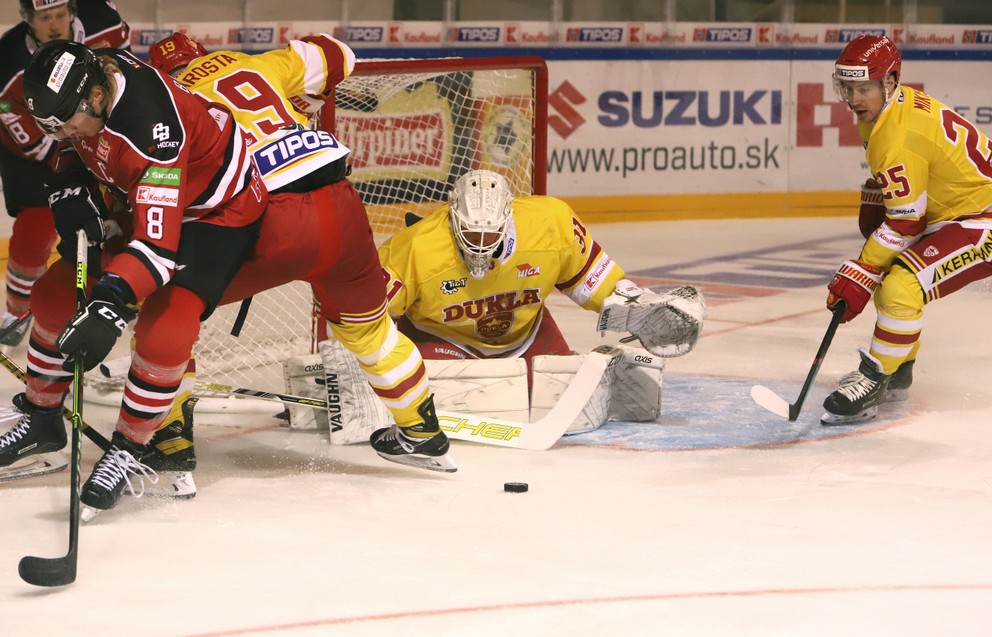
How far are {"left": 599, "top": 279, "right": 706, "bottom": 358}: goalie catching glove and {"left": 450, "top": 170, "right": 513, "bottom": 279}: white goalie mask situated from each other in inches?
15.4

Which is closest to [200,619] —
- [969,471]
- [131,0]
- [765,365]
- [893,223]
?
[969,471]

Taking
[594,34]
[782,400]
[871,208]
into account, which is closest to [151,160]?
[782,400]

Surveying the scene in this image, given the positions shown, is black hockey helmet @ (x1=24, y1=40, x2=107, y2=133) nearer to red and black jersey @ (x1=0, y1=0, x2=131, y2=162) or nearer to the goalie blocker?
the goalie blocker

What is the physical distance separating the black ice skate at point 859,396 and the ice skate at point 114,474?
1.92 m

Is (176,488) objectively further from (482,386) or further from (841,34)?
(841,34)

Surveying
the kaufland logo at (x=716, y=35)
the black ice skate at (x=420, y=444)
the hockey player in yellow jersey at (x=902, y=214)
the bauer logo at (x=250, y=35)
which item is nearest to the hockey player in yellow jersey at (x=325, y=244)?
the black ice skate at (x=420, y=444)

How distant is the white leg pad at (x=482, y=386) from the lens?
399 cm

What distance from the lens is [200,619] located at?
8.32ft

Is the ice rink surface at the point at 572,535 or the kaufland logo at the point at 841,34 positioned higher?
the kaufland logo at the point at 841,34

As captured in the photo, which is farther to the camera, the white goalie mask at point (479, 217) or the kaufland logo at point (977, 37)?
the kaufland logo at point (977, 37)

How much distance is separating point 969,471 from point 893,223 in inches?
35.6

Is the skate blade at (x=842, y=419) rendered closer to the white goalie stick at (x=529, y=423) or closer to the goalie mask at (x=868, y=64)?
the white goalie stick at (x=529, y=423)

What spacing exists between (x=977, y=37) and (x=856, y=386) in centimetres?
550

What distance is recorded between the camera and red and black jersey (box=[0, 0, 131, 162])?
4301 millimetres
